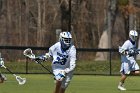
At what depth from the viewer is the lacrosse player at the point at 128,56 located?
22.2 m


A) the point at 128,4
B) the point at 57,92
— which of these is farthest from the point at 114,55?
the point at 57,92

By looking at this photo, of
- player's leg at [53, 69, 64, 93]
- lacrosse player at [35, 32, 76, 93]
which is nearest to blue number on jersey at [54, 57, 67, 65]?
lacrosse player at [35, 32, 76, 93]

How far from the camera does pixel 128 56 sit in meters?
22.8

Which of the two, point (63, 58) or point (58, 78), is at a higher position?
point (63, 58)

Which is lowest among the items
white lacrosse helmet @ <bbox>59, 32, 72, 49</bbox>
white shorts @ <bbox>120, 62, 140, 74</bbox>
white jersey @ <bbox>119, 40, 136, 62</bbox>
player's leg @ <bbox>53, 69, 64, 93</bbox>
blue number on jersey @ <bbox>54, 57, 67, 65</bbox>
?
white shorts @ <bbox>120, 62, 140, 74</bbox>

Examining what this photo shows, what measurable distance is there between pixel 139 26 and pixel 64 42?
156ft

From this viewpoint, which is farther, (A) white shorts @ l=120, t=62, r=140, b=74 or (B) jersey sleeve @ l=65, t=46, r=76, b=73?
(A) white shorts @ l=120, t=62, r=140, b=74

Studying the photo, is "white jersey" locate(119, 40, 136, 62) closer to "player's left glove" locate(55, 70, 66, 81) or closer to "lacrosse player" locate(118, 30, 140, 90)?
"lacrosse player" locate(118, 30, 140, 90)

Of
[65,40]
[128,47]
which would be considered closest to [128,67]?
[128,47]

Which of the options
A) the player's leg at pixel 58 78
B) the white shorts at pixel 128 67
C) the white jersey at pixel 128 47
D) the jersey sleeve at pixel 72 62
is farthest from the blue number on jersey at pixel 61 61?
the white shorts at pixel 128 67

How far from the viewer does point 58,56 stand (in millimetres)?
15750

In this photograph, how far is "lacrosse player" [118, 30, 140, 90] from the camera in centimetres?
2223

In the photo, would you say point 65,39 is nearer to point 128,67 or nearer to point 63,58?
point 63,58

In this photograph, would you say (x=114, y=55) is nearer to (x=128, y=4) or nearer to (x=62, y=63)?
(x=128, y=4)
